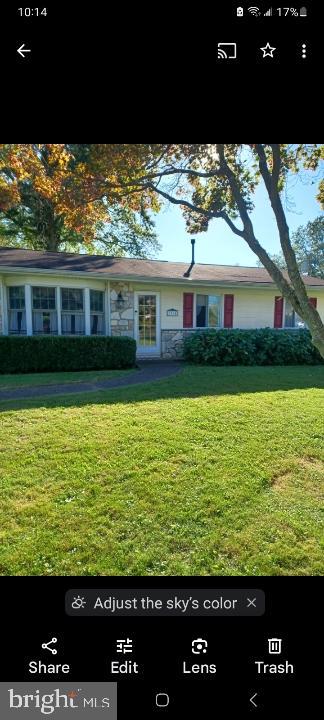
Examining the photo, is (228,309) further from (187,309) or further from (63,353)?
(63,353)

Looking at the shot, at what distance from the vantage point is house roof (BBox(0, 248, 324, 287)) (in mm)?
10856

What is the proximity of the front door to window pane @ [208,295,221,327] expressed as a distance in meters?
2.13

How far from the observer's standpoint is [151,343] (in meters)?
12.5

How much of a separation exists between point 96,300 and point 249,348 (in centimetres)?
527

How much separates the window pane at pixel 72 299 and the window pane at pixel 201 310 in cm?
427

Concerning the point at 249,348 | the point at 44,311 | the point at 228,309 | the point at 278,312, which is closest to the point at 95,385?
the point at 44,311

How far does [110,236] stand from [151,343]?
43.9 feet

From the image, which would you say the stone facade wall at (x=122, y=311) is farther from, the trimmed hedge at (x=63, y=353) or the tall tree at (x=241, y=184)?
the tall tree at (x=241, y=184)

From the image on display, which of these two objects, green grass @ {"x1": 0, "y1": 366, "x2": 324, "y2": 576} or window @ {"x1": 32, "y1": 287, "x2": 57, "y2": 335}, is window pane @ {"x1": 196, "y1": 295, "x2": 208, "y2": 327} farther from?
green grass @ {"x1": 0, "y1": 366, "x2": 324, "y2": 576}

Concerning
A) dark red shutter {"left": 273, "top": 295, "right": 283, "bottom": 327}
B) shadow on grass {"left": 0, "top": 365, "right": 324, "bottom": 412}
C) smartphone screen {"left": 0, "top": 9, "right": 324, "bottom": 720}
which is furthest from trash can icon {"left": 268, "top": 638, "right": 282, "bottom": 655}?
dark red shutter {"left": 273, "top": 295, "right": 283, "bottom": 327}

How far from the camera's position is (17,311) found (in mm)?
11023

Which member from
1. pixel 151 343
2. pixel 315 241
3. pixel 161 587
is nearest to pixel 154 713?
pixel 161 587
